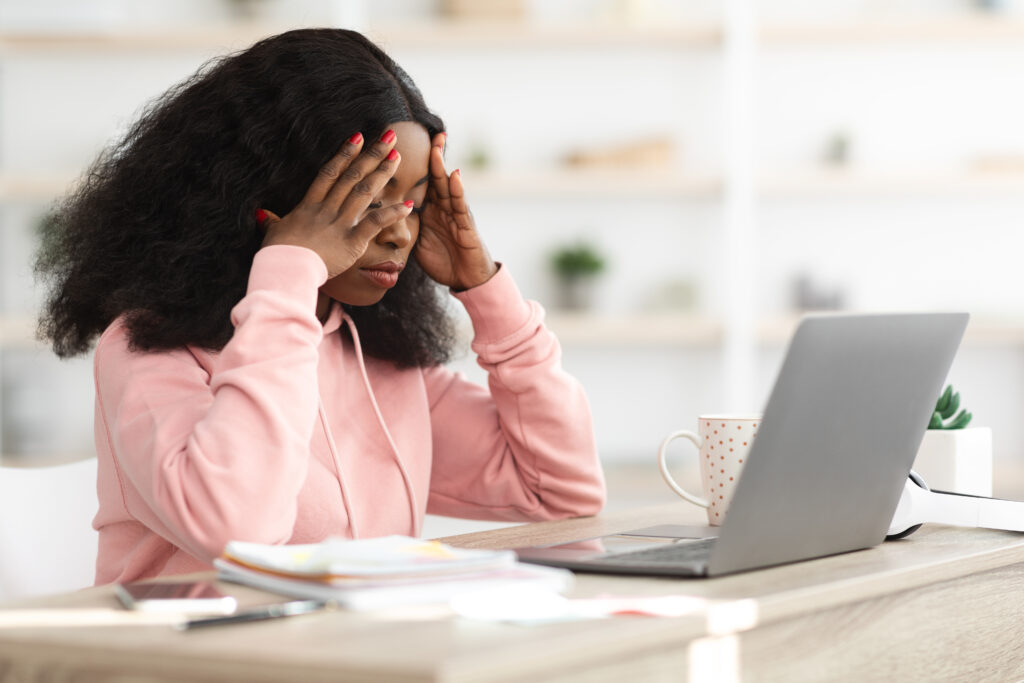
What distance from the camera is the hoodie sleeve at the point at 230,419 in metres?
1.03

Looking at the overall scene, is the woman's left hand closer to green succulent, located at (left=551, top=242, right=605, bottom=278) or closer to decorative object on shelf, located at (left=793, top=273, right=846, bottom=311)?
green succulent, located at (left=551, top=242, right=605, bottom=278)

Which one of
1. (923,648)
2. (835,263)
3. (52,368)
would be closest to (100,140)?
(52,368)

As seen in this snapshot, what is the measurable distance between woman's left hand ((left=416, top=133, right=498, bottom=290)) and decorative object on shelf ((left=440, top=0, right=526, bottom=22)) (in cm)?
235

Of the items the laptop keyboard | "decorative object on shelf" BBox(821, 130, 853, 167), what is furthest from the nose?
"decorative object on shelf" BBox(821, 130, 853, 167)

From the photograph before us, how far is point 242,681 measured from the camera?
637 mm

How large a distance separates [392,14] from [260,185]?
2.69 metres

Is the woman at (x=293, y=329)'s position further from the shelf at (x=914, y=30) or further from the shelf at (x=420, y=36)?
the shelf at (x=914, y=30)

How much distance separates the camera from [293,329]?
3.67 ft

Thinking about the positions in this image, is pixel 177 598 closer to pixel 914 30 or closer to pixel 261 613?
pixel 261 613

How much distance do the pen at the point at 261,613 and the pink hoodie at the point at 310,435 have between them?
29 cm

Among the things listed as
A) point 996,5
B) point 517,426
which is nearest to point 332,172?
point 517,426

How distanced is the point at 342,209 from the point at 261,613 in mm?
578

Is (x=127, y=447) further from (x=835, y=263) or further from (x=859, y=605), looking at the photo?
(x=835, y=263)

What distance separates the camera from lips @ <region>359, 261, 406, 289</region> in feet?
4.26
